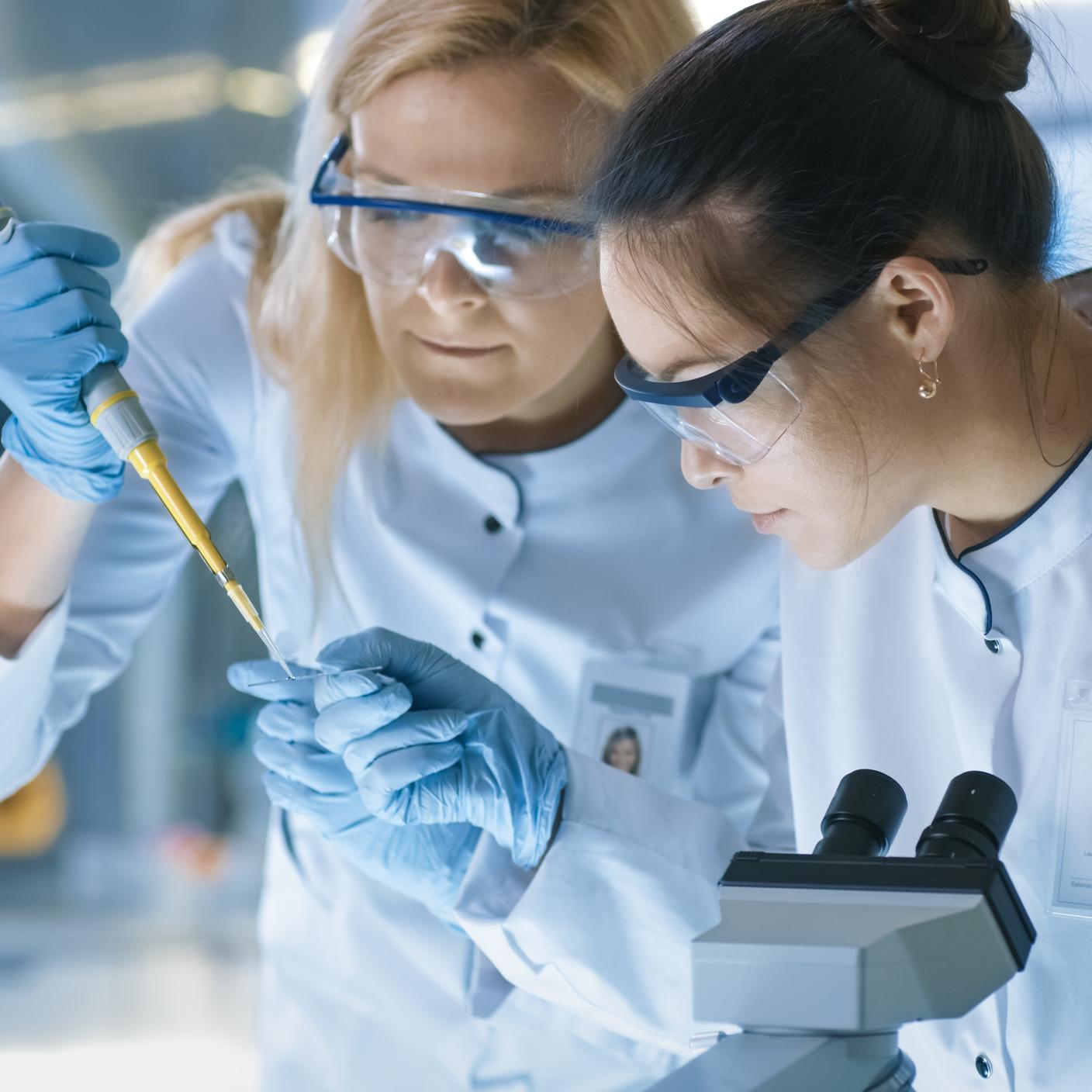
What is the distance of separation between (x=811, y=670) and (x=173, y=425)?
3.17 feet

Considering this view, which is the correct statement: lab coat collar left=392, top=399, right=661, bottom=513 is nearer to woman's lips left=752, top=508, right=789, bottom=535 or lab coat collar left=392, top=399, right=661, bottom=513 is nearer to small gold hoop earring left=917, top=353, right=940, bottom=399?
woman's lips left=752, top=508, right=789, bottom=535

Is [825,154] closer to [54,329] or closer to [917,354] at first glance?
[917,354]

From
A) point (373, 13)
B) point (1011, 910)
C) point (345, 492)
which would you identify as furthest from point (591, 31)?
point (1011, 910)

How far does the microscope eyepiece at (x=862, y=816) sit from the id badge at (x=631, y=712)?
72 cm

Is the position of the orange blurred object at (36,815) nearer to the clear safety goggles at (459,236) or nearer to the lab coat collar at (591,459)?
the lab coat collar at (591,459)

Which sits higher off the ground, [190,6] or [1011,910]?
[190,6]

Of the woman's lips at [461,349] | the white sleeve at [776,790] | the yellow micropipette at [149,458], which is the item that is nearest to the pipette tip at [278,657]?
the yellow micropipette at [149,458]

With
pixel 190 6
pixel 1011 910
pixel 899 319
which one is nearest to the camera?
pixel 1011 910

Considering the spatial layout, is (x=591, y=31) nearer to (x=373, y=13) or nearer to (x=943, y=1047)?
(x=373, y=13)

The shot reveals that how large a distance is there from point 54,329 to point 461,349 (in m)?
0.48

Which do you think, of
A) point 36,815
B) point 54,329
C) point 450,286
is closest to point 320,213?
point 450,286

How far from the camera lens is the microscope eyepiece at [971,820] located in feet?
3.18

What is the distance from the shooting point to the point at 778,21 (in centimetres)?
127

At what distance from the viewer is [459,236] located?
156 cm
